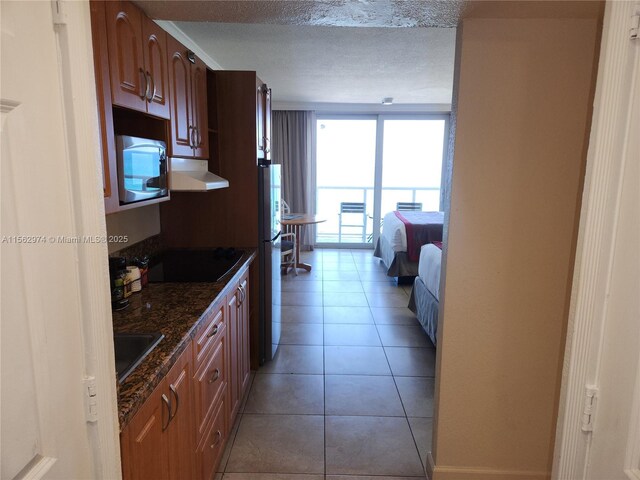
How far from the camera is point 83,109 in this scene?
74cm

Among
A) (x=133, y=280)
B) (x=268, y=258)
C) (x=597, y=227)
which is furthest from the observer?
(x=268, y=258)

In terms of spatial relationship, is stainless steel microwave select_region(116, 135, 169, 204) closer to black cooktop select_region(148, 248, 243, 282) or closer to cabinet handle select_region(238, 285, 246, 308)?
black cooktop select_region(148, 248, 243, 282)

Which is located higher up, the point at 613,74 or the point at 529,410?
the point at 613,74

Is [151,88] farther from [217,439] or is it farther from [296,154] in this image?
[296,154]

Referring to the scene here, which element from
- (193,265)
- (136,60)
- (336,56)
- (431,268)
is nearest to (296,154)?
(336,56)

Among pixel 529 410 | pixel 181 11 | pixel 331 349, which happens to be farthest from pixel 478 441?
pixel 181 11

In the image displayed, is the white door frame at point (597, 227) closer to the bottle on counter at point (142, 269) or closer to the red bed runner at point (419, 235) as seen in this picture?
the bottle on counter at point (142, 269)

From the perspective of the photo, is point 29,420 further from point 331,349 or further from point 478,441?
point 331,349

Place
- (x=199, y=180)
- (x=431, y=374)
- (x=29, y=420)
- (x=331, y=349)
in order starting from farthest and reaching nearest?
1. (x=331, y=349)
2. (x=431, y=374)
3. (x=199, y=180)
4. (x=29, y=420)

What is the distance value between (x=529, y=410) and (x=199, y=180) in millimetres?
1948

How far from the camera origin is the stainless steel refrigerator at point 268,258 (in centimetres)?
294

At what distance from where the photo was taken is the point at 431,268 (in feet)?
11.5

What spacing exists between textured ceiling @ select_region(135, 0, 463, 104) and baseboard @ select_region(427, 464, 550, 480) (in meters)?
1.97

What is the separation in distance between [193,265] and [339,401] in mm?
1267
